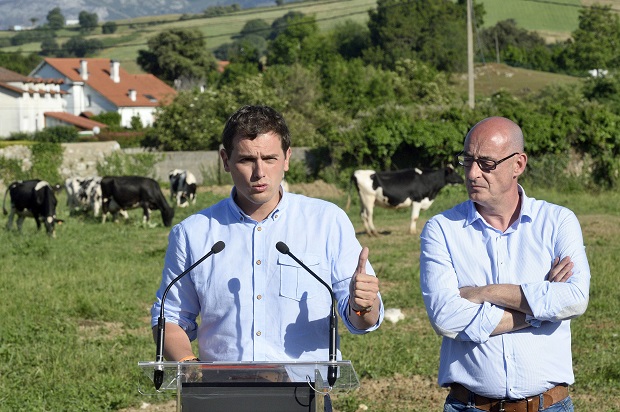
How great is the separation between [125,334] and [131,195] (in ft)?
47.2

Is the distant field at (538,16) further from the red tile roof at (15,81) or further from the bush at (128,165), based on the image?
the bush at (128,165)

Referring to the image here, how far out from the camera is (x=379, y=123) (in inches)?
1268

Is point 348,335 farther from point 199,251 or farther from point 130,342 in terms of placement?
point 199,251

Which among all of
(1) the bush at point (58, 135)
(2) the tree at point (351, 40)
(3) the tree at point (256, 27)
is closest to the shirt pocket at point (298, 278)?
(1) the bush at point (58, 135)

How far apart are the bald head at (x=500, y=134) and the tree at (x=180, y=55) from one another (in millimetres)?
87818

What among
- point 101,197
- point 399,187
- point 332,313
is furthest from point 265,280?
point 101,197

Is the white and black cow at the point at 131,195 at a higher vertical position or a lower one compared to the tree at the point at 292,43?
lower

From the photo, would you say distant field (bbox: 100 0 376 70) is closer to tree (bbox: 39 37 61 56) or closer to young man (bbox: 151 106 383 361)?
tree (bbox: 39 37 61 56)

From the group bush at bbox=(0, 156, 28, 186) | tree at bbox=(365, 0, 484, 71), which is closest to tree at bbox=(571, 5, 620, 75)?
tree at bbox=(365, 0, 484, 71)

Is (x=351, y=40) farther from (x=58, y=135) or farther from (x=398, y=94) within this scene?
(x=58, y=135)

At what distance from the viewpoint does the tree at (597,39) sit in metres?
81.0

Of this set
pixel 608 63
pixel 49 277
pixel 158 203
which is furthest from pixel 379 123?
pixel 608 63

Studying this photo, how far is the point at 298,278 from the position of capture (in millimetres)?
3826

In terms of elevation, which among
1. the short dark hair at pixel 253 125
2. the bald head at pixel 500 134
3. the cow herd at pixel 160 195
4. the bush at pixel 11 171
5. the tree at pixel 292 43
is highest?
the tree at pixel 292 43
